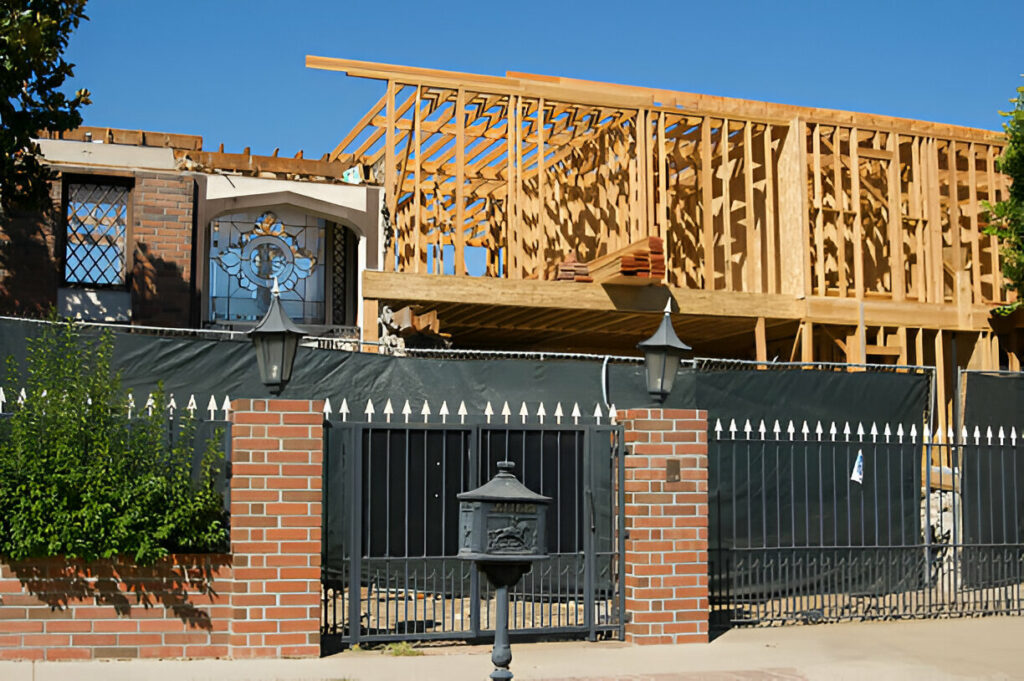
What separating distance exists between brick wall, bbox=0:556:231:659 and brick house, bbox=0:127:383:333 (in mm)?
10596

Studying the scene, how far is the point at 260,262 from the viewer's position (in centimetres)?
2195

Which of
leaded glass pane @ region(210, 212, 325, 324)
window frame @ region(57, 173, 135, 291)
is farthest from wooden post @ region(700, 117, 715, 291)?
window frame @ region(57, 173, 135, 291)

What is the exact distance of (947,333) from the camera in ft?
69.7

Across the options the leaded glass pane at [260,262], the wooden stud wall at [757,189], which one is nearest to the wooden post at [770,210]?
the wooden stud wall at [757,189]

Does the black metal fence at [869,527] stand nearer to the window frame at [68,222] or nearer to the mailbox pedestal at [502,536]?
the mailbox pedestal at [502,536]

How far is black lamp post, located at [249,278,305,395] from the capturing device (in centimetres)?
953

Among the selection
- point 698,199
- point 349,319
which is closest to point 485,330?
point 349,319

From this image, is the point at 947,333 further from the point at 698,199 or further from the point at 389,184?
the point at 389,184

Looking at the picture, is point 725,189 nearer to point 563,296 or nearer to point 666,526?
point 563,296

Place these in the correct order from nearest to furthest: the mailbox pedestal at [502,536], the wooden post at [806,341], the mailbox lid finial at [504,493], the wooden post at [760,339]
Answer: the mailbox pedestal at [502,536], the mailbox lid finial at [504,493], the wooden post at [760,339], the wooden post at [806,341]

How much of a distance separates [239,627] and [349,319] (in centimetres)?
1397

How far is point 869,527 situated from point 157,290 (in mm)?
11668

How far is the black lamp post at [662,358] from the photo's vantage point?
33.9 feet

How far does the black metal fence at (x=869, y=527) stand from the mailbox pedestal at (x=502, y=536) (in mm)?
4188
